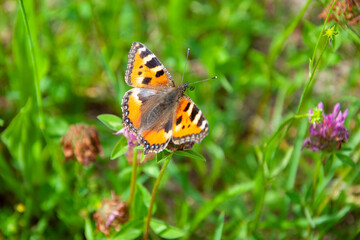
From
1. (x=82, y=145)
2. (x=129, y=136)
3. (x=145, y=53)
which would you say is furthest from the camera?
(x=82, y=145)

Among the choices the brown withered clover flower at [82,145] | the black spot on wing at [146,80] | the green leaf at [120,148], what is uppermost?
the black spot on wing at [146,80]

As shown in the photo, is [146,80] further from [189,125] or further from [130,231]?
[130,231]

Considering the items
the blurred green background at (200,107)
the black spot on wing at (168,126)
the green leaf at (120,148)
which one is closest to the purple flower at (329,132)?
the blurred green background at (200,107)

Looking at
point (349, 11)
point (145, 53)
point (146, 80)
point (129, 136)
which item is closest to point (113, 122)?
point (129, 136)

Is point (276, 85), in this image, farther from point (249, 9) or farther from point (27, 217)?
point (27, 217)

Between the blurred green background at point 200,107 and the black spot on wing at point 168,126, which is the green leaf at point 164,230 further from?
the black spot on wing at point 168,126

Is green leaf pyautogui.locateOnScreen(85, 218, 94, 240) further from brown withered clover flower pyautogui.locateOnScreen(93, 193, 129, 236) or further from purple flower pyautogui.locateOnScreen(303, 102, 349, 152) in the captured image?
purple flower pyautogui.locateOnScreen(303, 102, 349, 152)

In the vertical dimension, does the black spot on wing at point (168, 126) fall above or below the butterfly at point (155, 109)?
below

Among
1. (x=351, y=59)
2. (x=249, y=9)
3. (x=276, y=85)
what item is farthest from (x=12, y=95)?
(x=351, y=59)
